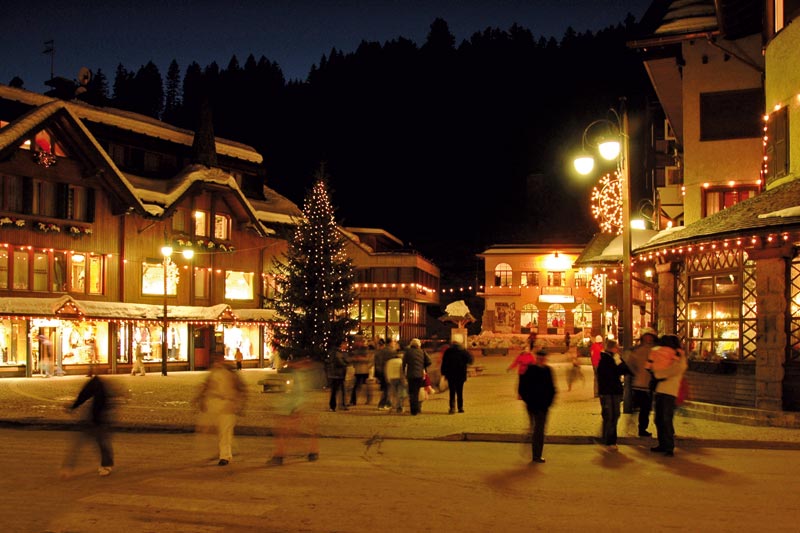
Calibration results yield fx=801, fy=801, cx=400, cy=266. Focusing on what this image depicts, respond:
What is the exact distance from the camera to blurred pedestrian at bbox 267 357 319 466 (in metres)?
11.6

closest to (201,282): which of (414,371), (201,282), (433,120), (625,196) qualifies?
(201,282)

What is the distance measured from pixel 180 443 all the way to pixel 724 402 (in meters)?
11.8

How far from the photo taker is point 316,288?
27.6m

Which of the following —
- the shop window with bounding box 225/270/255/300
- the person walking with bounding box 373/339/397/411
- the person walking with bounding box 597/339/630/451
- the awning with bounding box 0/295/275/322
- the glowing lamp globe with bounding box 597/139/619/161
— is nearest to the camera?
the person walking with bounding box 597/339/630/451

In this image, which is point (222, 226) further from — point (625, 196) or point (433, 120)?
point (433, 120)

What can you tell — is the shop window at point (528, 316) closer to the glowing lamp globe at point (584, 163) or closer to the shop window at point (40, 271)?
the shop window at point (40, 271)

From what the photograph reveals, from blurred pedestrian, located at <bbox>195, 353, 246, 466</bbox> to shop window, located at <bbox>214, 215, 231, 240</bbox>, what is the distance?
3416cm

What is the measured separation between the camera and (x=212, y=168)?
44.0 metres

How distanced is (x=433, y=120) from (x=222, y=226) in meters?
84.9

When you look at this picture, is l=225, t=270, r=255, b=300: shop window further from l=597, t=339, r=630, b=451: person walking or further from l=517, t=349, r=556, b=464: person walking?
l=517, t=349, r=556, b=464: person walking

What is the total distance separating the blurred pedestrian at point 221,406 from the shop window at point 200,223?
3288 centimetres

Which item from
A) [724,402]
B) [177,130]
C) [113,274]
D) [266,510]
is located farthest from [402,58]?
[266,510]

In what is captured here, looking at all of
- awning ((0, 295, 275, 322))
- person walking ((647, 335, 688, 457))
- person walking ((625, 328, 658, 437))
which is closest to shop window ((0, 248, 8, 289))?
awning ((0, 295, 275, 322))

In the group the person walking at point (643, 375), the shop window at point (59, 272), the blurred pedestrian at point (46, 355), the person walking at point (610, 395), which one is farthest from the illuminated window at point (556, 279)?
the person walking at point (610, 395)
